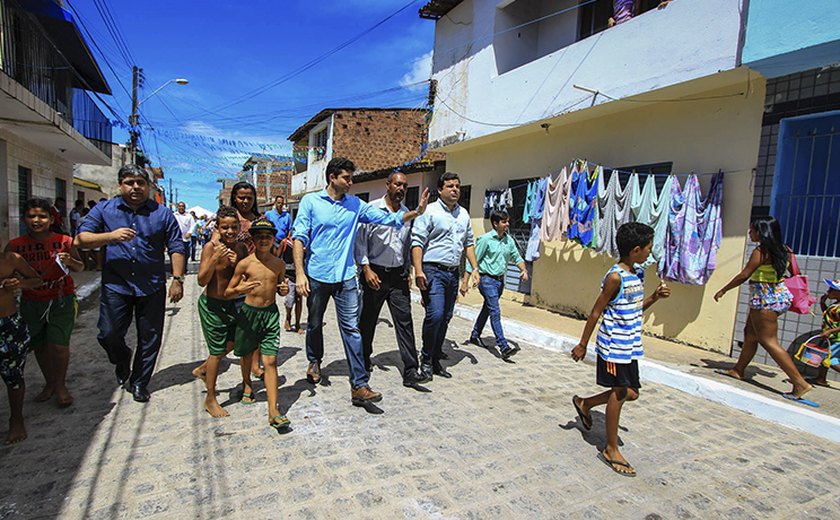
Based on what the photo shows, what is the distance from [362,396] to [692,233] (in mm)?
4744

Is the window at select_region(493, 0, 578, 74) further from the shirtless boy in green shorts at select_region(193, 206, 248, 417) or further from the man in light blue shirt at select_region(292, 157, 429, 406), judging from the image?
the shirtless boy in green shorts at select_region(193, 206, 248, 417)

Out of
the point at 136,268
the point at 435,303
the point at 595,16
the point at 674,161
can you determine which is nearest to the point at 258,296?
the point at 136,268

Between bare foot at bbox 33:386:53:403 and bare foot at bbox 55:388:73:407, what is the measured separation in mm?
111

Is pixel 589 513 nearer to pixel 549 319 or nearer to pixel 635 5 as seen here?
pixel 549 319

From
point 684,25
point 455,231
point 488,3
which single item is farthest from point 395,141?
point 455,231

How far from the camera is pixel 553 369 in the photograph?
16.4ft

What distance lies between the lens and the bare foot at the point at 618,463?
109 inches

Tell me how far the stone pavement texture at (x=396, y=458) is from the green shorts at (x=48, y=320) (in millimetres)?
519

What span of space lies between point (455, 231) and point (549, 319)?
3981mm

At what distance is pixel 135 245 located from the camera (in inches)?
137

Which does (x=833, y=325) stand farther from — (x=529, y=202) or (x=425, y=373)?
(x=529, y=202)

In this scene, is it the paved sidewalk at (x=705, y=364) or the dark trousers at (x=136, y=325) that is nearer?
the dark trousers at (x=136, y=325)

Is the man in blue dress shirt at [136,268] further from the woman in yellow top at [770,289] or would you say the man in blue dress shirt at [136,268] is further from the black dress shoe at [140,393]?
the woman in yellow top at [770,289]

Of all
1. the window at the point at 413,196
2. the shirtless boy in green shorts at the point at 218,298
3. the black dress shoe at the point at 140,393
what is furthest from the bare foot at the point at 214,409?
the window at the point at 413,196
